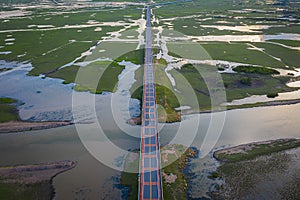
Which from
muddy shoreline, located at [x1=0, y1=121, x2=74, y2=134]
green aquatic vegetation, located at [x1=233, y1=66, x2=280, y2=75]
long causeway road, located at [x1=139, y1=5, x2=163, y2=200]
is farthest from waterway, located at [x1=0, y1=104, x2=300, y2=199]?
green aquatic vegetation, located at [x1=233, y1=66, x2=280, y2=75]

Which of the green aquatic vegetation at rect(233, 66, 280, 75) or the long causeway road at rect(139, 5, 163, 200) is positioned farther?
the green aquatic vegetation at rect(233, 66, 280, 75)

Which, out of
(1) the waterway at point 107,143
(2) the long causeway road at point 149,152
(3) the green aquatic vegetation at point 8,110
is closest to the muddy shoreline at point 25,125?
(1) the waterway at point 107,143

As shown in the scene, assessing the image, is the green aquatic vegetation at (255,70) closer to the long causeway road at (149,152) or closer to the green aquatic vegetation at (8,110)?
the long causeway road at (149,152)

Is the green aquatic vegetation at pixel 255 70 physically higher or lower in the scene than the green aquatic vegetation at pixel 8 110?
higher

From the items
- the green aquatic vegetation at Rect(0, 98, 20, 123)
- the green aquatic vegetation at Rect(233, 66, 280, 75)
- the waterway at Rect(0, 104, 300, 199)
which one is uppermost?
the green aquatic vegetation at Rect(233, 66, 280, 75)

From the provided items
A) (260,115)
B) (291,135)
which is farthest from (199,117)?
(291,135)

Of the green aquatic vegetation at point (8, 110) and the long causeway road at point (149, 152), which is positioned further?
the green aquatic vegetation at point (8, 110)

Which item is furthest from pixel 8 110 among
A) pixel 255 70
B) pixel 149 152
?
pixel 255 70

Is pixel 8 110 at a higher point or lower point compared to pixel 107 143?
higher

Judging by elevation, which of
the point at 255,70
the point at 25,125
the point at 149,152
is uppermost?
the point at 255,70

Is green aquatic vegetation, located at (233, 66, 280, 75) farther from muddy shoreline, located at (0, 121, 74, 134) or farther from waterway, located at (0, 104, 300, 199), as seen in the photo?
muddy shoreline, located at (0, 121, 74, 134)

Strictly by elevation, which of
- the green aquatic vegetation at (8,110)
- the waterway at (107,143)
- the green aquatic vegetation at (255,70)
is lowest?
the waterway at (107,143)

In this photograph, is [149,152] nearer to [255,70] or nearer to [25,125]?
[25,125]
